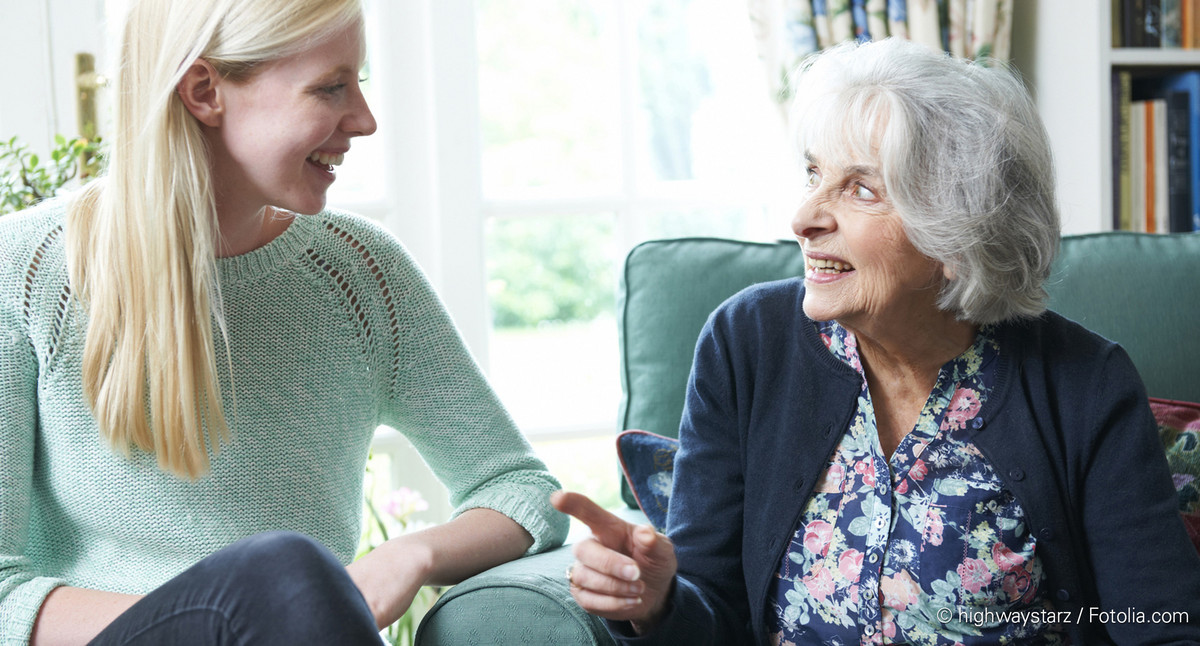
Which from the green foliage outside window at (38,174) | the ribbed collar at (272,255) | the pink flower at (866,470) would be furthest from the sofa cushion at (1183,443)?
the green foliage outside window at (38,174)

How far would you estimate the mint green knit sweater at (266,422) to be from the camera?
3.61ft

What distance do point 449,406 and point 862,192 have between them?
596mm

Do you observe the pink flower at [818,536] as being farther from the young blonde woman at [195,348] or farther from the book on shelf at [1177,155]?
the book on shelf at [1177,155]

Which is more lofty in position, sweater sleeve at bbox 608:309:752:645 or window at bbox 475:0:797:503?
window at bbox 475:0:797:503

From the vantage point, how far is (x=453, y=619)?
1093mm

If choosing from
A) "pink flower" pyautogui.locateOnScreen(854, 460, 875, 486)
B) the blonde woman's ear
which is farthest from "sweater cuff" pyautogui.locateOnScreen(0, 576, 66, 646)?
"pink flower" pyautogui.locateOnScreen(854, 460, 875, 486)

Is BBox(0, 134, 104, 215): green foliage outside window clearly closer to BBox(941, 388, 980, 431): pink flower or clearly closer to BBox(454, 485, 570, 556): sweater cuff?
BBox(454, 485, 570, 556): sweater cuff

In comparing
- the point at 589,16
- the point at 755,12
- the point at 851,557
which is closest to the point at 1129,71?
the point at 755,12

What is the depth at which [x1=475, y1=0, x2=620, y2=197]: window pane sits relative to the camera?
2467 millimetres

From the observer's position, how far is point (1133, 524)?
3.59 ft

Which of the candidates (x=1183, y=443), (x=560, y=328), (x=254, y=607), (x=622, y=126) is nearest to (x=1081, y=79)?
(x=622, y=126)

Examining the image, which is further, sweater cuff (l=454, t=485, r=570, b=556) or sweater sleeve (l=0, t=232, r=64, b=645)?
sweater cuff (l=454, t=485, r=570, b=556)

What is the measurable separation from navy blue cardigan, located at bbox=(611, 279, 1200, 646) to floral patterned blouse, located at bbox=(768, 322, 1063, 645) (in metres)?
0.02

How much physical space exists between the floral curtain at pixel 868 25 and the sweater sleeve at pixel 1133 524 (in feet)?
4.07
